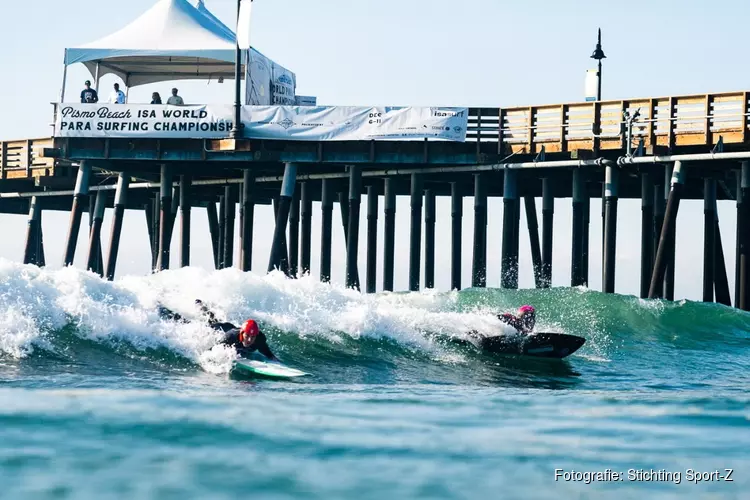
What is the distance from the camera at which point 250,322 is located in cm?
1748

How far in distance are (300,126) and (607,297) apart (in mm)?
9565

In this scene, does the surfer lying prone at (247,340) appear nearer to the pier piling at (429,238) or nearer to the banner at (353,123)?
the banner at (353,123)

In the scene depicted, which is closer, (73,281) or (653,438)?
(653,438)

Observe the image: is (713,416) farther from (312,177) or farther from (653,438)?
(312,177)

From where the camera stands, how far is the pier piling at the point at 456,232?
3328 centimetres

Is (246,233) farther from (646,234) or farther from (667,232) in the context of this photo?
(667,232)

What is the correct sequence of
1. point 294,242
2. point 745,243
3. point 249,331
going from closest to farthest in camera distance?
point 249,331 → point 745,243 → point 294,242

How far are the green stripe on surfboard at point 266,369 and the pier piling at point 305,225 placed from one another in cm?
1965

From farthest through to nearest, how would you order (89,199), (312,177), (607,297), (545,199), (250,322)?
(89,199) < (312,177) < (545,199) < (607,297) < (250,322)

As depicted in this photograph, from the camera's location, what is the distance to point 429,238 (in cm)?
3466

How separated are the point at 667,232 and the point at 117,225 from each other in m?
15.8

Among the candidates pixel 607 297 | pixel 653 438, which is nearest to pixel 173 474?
pixel 653 438

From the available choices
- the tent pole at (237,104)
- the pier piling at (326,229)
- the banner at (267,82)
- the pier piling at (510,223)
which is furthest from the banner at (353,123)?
the pier piling at (326,229)

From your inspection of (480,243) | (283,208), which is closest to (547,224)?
(480,243)
